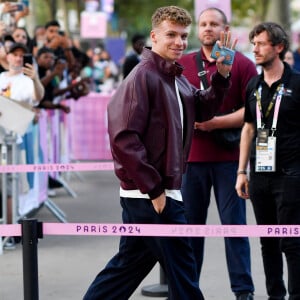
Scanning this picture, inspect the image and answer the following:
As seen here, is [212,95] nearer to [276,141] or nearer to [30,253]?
[276,141]

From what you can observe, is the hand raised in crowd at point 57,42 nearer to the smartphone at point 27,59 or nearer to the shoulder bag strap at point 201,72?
the smartphone at point 27,59

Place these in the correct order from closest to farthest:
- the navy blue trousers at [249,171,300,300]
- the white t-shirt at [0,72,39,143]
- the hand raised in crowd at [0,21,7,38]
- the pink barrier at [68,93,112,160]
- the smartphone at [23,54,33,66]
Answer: the navy blue trousers at [249,171,300,300] < the smartphone at [23,54,33,66] < the white t-shirt at [0,72,39,143] < the hand raised in crowd at [0,21,7,38] < the pink barrier at [68,93,112,160]

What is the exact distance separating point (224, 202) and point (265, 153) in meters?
0.75

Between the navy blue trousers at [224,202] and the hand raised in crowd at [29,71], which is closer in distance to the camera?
the navy blue trousers at [224,202]

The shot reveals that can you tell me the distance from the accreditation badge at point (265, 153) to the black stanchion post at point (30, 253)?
5.45 feet

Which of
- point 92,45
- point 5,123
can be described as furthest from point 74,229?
point 92,45

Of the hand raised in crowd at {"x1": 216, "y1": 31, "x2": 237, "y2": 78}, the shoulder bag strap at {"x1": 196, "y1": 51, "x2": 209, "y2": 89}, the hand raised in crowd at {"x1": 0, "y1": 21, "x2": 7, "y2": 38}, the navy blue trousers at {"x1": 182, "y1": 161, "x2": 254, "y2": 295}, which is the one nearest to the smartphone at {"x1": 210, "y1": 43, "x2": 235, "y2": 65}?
the hand raised in crowd at {"x1": 216, "y1": 31, "x2": 237, "y2": 78}

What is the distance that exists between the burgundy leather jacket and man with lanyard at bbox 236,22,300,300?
100 cm

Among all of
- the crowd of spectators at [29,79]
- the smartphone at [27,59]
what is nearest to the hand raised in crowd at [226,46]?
the crowd of spectators at [29,79]

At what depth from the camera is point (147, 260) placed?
5.24 meters

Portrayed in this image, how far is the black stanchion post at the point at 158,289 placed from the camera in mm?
6930

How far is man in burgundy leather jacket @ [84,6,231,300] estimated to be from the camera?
196 inches

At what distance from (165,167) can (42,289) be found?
2.60 metres

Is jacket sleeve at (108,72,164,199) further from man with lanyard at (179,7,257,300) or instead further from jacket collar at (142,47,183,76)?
man with lanyard at (179,7,257,300)
